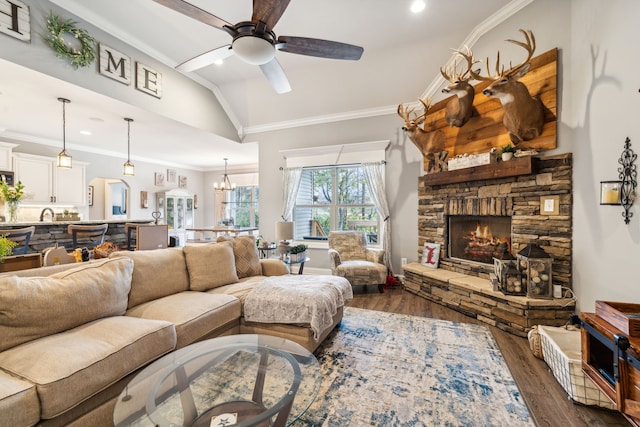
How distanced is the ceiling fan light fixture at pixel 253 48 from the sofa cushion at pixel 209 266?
184 cm

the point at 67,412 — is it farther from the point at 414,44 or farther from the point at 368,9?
the point at 414,44

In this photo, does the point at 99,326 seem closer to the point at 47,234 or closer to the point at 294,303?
the point at 294,303

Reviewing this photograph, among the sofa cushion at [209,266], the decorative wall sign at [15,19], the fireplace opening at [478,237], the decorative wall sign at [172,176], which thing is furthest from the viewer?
the decorative wall sign at [172,176]

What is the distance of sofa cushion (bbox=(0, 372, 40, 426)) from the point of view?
3.70ft

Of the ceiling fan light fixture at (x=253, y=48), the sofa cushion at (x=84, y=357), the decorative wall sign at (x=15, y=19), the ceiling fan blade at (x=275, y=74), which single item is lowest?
Result: the sofa cushion at (x=84, y=357)

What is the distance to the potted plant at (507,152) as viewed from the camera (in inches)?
119

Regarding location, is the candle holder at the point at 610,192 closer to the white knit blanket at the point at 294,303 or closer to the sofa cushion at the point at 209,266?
the white knit blanket at the point at 294,303

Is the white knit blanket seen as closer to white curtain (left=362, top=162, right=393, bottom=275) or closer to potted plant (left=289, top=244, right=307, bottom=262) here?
potted plant (left=289, top=244, right=307, bottom=262)

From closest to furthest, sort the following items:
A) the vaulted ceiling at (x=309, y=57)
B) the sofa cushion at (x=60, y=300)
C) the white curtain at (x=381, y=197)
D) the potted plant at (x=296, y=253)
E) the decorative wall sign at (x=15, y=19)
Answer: the sofa cushion at (x=60, y=300)
the decorative wall sign at (x=15, y=19)
the vaulted ceiling at (x=309, y=57)
the potted plant at (x=296, y=253)
the white curtain at (x=381, y=197)

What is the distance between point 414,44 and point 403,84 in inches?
24.2

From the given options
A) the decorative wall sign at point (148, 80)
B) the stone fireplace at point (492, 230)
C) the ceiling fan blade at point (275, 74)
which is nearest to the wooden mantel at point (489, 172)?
the stone fireplace at point (492, 230)

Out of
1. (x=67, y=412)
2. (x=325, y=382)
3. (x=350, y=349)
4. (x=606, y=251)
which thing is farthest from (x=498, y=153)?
(x=67, y=412)

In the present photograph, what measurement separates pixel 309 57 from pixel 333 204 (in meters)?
2.48

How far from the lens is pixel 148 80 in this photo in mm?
3883
